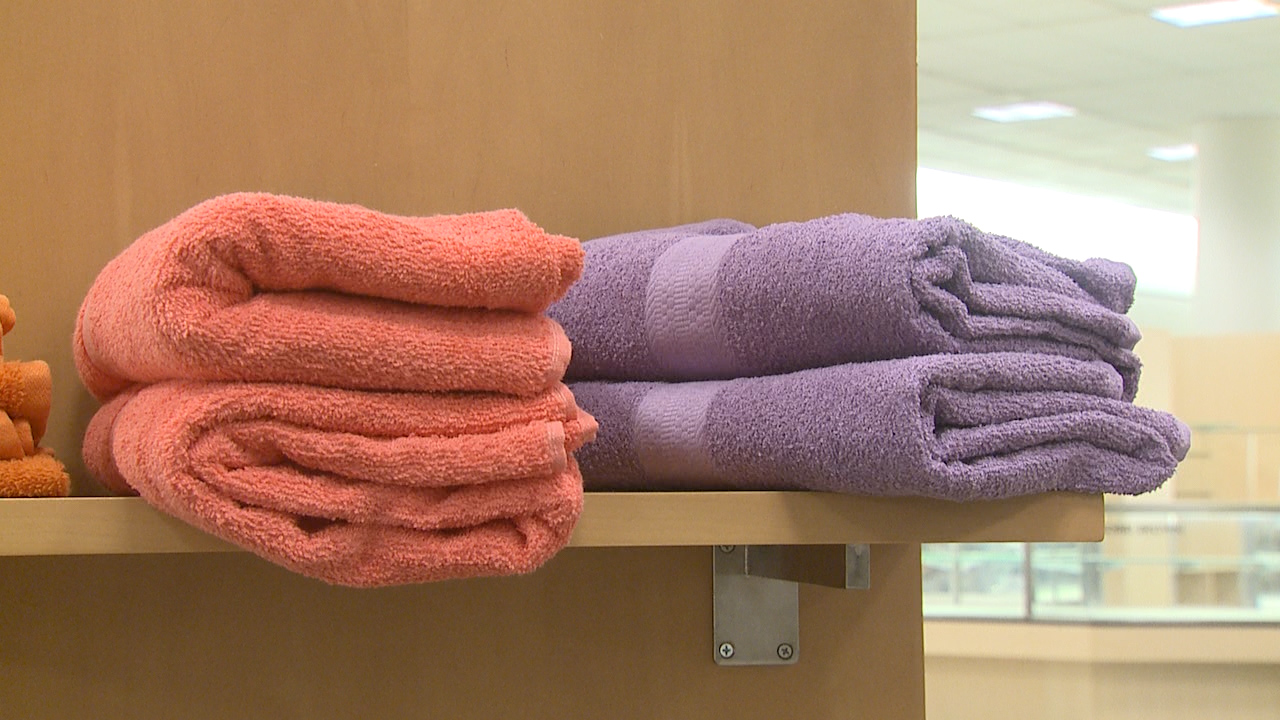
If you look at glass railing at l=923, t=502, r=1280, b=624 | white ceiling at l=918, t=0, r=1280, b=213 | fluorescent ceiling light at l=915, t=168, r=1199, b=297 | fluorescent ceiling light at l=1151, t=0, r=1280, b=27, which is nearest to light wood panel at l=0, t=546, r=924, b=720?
glass railing at l=923, t=502, r=1280, b=624

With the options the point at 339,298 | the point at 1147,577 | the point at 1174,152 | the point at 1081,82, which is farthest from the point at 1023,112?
the point at 339,298

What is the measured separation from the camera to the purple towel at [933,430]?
0.42 m

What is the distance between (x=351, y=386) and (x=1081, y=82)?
251 cm

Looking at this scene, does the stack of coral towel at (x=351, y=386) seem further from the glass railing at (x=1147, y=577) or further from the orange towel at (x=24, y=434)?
the glass railing at (x=1147, y=577)

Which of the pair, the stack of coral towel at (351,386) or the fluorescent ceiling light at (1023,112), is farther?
the fluorescent ceiling light at (1023,112)

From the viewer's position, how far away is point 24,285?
55cm

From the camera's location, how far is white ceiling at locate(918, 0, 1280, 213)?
89.4 inches

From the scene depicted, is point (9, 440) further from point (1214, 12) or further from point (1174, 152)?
point (1174, 152)

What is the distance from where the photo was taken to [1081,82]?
8.54 ft

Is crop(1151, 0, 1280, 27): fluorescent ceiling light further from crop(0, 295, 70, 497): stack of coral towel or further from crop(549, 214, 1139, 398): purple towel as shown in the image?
crop(0, 295, 70, 497): stack of coral towel

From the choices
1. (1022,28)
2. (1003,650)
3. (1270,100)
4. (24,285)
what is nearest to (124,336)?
(24,285)

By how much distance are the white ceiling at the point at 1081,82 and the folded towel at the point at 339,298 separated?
6.44 ft

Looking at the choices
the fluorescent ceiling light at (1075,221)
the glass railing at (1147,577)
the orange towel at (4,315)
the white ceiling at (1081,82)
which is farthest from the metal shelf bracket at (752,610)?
the fluorescent ceiling light at (1075,221)

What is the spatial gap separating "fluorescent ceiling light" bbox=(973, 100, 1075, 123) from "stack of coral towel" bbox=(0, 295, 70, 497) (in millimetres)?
2623
